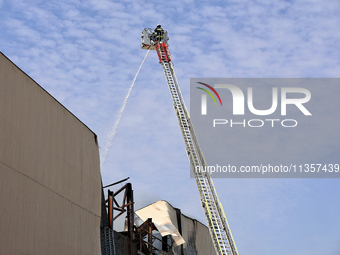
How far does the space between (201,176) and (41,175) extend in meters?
16.2

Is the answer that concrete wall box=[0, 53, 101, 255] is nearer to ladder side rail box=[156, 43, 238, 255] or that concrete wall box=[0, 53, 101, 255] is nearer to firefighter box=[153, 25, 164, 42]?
ladder side rail box=[156, 43, 238, 255]

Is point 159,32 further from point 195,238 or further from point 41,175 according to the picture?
point 41,175

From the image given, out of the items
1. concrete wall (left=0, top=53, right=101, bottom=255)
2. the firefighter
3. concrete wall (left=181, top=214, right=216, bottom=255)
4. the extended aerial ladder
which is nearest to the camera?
concrete wall (left=0, top=53, right=101, bottom=255)

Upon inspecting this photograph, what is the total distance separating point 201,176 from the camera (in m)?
32.9

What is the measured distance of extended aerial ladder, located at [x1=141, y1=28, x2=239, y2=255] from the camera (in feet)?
98.0

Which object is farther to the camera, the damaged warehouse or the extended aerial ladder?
the extended aerial ladder

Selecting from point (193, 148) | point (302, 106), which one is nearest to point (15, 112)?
point (193, 148)

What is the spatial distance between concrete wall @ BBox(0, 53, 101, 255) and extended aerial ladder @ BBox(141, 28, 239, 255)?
9696 millimetres

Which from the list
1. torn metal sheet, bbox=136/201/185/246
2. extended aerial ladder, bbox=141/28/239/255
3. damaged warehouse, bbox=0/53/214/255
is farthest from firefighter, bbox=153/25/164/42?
damaged warehouse, bbox=0/53/214/255

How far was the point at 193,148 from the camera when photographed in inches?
1361

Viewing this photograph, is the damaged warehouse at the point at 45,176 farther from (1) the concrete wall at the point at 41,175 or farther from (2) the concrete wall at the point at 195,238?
(2) the concrete wall at the point at 195,238

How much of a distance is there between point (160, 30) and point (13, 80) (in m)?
26.5

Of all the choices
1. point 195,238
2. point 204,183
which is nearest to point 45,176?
point 204,183

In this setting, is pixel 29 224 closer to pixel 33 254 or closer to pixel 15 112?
pixel 33 254
